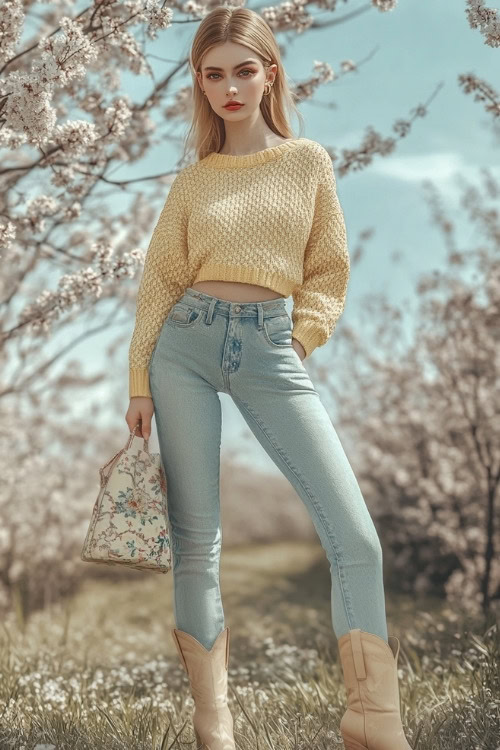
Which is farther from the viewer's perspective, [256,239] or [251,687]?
[251,687]

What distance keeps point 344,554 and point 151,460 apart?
0.64 m

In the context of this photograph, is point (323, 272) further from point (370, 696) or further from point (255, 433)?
point (370, 696)

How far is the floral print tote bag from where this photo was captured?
2.31 m

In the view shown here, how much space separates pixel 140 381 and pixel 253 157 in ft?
2.54

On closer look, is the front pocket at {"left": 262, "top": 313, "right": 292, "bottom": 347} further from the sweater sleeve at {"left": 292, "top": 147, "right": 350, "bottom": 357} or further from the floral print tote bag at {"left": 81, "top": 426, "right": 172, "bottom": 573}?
the floral print tote bag at {"left": 81, "top": 426, "right": 172, "bottom": 573}

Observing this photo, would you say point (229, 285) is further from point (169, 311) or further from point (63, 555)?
point (63, 555)

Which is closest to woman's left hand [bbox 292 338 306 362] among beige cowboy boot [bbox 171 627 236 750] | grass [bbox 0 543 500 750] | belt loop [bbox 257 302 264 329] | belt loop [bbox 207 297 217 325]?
belt loop [bbox 257 302 264 329]

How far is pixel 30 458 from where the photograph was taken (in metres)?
6.83

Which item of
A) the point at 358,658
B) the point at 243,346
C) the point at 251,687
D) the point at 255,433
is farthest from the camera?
the point at 251,687

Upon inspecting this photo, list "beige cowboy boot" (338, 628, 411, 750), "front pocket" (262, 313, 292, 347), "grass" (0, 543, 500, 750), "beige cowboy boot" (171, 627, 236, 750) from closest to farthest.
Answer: "beige cowboy boot" (338, 628, 411, 750) → "front pocket" (262, 313, 292, 347) → "beige cowboy boot" (171, 627, 236, 750) → "grass" (0, 543, 500, 750)

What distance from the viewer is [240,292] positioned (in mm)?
2365

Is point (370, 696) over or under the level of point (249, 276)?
under

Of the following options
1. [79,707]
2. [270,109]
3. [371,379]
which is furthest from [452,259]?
[79,707]

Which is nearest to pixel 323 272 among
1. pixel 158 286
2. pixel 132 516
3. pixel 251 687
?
pixel 158 286
